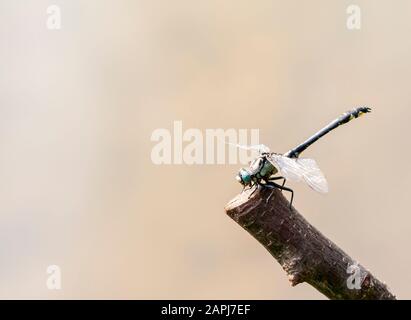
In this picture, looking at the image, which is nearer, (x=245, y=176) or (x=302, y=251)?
(x=302, y=251)

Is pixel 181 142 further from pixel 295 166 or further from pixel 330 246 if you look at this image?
pixel 330 246

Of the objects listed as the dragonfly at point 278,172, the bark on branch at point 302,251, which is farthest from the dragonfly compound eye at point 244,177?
the bark on branch at point 302,251

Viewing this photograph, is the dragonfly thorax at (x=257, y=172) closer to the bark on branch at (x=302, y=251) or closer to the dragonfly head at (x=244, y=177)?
the dragonfly head at (x=244, y=177)

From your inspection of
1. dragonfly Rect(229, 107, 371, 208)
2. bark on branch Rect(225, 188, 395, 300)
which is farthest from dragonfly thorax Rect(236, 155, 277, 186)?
Result: bark on branch Rect(225, 188, 395, 300)

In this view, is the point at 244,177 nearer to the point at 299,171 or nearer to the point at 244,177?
the point at 244,177

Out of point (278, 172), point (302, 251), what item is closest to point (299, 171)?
point (278, 172)
